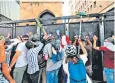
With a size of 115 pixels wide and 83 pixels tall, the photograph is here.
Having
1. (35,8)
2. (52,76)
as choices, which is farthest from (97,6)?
(52,76)

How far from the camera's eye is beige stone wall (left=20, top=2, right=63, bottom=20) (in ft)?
108

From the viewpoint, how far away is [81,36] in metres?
6.91

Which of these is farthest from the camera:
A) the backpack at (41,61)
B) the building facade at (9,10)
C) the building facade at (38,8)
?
the building facade at (38,8)

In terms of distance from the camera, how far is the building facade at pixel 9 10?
26055 millimetres

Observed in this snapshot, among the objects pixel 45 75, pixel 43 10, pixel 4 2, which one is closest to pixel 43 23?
pixel 45 75

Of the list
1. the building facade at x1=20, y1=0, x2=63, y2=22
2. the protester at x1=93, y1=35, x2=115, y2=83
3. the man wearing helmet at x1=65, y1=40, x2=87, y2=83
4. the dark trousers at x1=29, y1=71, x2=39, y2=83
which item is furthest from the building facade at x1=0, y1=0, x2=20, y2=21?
the man wearing helmet at x1=65, y1=40, x2=87, y2=83

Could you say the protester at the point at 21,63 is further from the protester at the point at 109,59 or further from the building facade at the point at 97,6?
the building facade at the point at 97,6

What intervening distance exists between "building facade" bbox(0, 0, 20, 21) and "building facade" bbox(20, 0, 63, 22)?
1.15m

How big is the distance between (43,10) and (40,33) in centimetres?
2560

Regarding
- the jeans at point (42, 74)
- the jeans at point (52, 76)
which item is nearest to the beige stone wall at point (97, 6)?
the jeans at point (42, 74)

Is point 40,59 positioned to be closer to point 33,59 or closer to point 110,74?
point 33,59

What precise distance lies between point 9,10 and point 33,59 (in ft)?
82.9

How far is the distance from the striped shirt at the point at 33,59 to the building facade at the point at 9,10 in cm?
1906

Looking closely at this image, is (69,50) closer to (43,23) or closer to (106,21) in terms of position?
(106,21)
